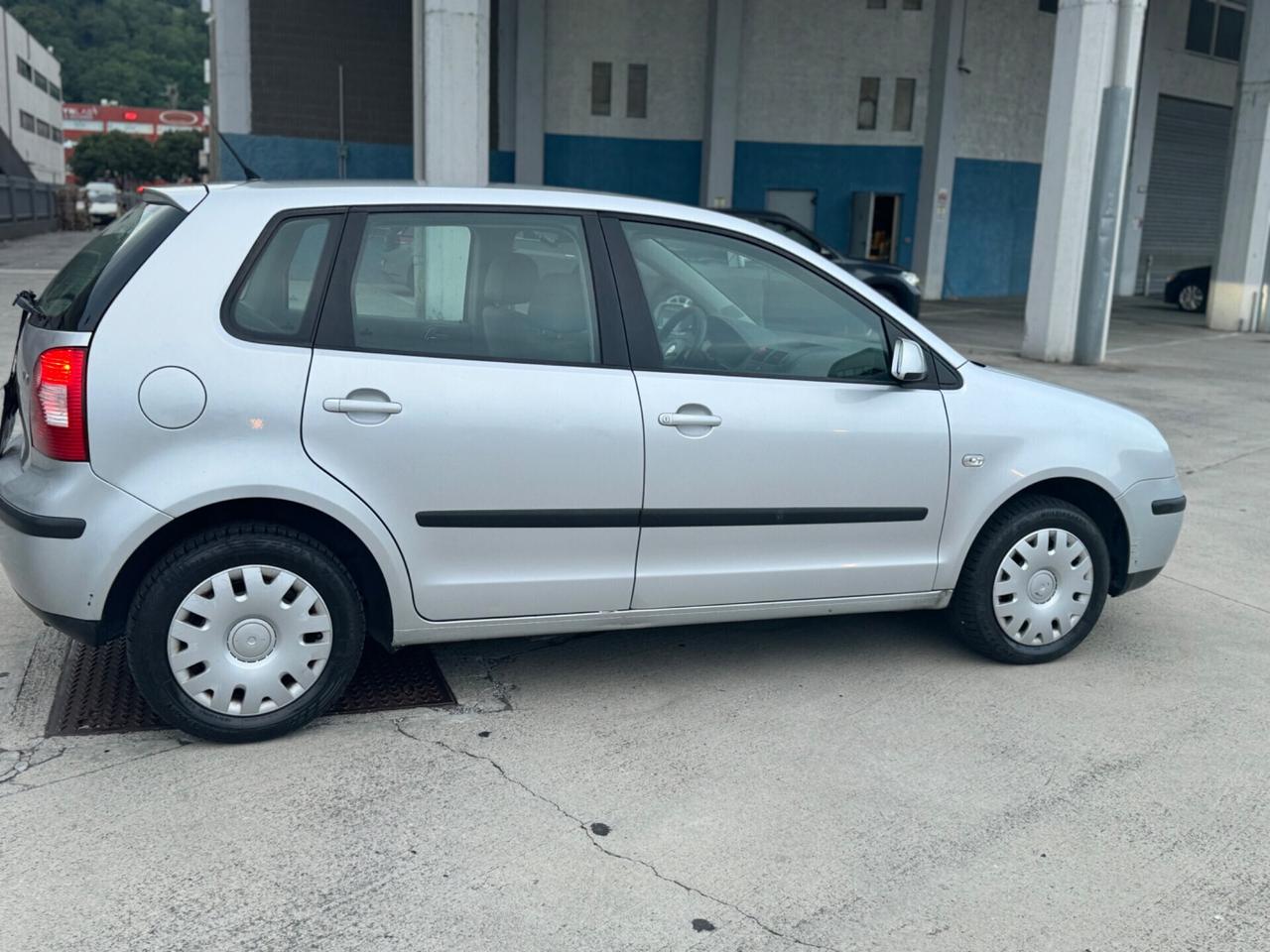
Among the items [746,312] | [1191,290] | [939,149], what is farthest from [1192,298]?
[746,312]

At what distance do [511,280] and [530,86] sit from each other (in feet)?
73.2

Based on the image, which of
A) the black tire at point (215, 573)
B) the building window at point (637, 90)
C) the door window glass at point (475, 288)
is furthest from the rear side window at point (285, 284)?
the building window at point (637, 90)

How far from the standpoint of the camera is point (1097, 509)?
4957 mm

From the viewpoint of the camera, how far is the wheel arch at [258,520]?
147 inches

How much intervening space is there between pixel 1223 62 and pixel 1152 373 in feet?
64.0

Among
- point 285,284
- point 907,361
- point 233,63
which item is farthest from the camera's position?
point 233,63

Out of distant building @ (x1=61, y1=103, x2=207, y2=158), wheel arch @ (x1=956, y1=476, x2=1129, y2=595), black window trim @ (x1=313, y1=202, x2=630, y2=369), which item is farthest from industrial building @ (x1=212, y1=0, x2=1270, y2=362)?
distant building @ (x1=61, y1=103, x2=207, y2=158)

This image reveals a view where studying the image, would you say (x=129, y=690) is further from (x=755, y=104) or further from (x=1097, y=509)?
(x=755, y=104)

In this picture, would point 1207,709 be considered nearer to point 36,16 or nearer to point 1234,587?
point 1234,587

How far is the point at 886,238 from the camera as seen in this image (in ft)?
89.0

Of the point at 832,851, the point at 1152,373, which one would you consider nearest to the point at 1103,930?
the point at 832,851

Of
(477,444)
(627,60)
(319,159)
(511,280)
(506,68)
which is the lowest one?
(477,444)

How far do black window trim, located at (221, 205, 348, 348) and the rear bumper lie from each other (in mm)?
615

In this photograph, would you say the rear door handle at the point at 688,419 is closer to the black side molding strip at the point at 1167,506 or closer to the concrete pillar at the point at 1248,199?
the black side molding strip at the point at 1167,506
